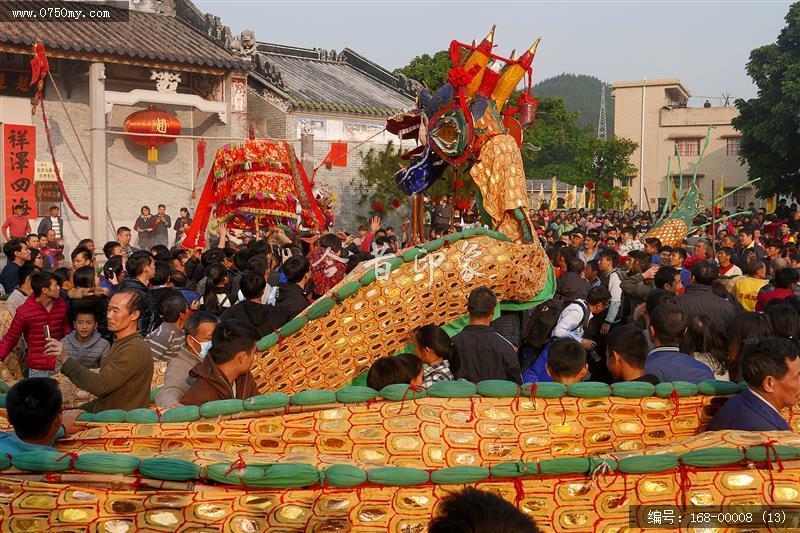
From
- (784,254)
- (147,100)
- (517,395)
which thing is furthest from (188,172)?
(517,395)

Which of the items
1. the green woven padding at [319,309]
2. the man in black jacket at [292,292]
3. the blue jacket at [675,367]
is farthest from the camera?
the man in black jacket at [292,292]

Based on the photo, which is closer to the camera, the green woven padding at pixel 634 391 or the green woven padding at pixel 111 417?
the green woven padding at pixel 111 417

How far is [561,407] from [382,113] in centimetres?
1605

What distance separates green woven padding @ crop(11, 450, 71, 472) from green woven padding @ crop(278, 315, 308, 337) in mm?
2645

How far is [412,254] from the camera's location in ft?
19.7

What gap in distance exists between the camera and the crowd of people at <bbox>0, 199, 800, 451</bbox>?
375 centimetres

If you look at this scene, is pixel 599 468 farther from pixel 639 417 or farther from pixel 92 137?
pixel 92 137

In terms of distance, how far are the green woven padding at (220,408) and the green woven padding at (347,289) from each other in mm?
2249

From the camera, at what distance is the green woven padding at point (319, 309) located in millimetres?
5590

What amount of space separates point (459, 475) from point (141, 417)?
4.64 ft

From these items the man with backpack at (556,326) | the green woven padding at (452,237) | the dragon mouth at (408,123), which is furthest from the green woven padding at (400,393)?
the dragon mouth at (408,123)

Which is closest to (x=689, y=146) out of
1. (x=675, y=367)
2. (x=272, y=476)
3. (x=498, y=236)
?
(x=498, y=236)

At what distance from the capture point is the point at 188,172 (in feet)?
58.2

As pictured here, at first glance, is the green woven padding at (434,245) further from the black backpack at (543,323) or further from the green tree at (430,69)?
the green tree at (430,69)
